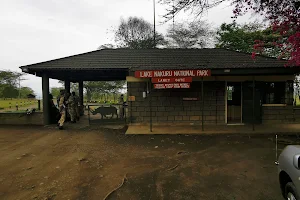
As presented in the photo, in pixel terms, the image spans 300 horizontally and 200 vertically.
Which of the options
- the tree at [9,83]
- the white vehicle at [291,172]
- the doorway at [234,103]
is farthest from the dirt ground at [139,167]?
the tree at [9,83]

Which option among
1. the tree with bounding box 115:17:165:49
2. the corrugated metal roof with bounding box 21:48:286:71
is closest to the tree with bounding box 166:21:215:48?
the tree with bounding box 115:17:165:49

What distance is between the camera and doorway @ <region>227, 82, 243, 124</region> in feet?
34.1

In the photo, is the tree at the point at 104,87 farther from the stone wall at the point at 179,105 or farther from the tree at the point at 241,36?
the stone wall at the point at 179,105

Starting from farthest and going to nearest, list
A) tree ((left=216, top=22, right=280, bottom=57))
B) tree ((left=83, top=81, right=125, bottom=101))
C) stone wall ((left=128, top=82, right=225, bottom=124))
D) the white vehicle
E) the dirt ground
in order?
1. tree ((left=83, top=81, right=125, bottom=101))
2. tree ((left=216, top=22, right=280, bottom=57))
3. stone wall ((left=128, top=82, right=225, bottom=124))
4. the dirt ground
5. the white vehicle

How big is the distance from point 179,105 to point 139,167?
5.44 metres

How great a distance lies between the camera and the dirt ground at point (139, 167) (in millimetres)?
3705

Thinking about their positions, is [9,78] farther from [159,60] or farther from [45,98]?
[159,60]

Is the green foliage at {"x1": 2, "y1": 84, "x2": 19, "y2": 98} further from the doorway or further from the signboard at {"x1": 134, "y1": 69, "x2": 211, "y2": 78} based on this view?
the doorway

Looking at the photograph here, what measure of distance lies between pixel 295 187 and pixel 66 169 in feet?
14.8

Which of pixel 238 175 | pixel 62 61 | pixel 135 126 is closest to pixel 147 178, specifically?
pixel 238 175

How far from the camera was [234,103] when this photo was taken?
1060 cm

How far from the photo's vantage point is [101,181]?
418 centimetres

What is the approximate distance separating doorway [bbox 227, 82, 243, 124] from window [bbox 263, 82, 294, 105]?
46.6 inches

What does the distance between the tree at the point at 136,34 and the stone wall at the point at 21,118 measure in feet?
71.1
